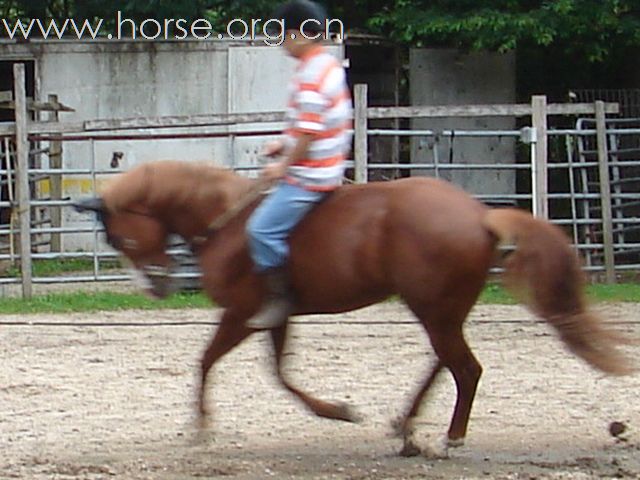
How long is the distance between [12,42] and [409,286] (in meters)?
11.2

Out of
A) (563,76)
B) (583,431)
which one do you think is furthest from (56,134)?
(583,431)

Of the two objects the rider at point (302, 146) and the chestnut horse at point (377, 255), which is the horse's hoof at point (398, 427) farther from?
the rider at point (302, 146)

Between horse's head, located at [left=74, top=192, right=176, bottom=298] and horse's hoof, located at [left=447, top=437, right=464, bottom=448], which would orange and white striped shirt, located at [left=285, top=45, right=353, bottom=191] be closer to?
horse's head, located at [left=74, top=192, right=176, bottom=298]

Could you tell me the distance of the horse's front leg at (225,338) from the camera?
21.0 ft

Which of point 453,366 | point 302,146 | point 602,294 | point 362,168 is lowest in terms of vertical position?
point 602,294

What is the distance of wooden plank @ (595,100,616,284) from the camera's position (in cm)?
1395

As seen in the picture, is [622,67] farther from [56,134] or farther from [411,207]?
[411,207]

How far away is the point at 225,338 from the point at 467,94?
11873 mm

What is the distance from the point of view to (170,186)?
658cm

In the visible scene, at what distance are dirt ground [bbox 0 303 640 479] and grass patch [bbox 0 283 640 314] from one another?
0.82 meters

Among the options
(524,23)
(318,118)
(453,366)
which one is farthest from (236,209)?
(524,23)

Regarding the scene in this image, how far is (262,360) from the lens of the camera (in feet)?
30.0

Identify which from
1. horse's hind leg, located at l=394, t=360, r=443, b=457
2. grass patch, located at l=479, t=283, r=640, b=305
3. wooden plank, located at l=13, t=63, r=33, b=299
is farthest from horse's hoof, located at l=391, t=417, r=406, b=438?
wooden plank, located at l=13, t=63, r=33, b=299

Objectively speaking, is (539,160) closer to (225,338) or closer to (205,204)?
(205,204)
